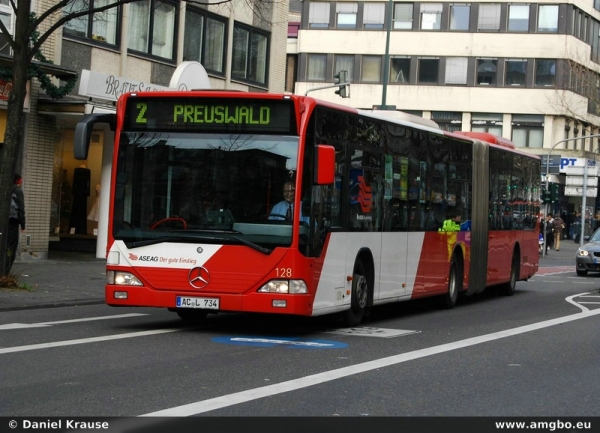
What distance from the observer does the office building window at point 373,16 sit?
7006 centimetres

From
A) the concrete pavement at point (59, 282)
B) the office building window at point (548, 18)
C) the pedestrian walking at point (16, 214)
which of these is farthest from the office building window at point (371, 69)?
the pedestrian walking at point (16, 214)

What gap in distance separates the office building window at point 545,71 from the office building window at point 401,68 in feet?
24.0

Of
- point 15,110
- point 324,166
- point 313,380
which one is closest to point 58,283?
point 15,110

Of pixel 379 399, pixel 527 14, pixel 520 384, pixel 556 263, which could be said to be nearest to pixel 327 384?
pixel 379 399

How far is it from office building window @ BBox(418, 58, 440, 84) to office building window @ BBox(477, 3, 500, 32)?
324 centimetres

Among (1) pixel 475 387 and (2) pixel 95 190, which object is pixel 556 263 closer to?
(2) pixel 95 190

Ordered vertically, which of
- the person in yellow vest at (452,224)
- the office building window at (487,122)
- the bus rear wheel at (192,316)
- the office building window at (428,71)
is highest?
the office building window at (428,71)

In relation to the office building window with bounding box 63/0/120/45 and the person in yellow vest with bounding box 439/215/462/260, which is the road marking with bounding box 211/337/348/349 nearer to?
the person in yellow vest with bounding box 439/215/462/260

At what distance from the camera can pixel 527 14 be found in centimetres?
6812

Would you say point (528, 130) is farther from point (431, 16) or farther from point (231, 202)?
point (231, 202)

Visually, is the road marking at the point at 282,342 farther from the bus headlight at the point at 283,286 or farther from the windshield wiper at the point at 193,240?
the windshield wiper at the point at 193,240

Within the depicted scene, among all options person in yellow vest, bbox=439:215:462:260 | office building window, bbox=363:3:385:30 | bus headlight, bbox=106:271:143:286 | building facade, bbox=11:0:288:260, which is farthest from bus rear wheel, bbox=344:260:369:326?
office building window, bbox=363:3:385:30

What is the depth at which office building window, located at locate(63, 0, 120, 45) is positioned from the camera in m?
26.6

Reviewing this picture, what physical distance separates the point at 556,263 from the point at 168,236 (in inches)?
1306
